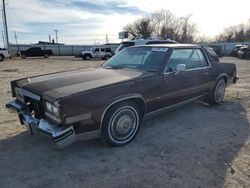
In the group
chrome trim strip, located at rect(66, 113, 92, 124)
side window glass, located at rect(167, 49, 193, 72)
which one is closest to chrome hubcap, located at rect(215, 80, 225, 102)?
side window glass, located at rect(167, 49, 193, 72)

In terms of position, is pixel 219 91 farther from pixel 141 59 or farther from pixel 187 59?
pixel 141 59

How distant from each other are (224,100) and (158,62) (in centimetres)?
299

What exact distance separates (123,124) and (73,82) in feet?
3.23

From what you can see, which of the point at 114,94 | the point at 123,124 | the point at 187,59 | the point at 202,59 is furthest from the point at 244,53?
the point at 114,94

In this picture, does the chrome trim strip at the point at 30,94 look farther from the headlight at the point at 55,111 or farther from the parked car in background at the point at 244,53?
the parked car in background at the point at 244,53

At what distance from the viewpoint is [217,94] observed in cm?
598

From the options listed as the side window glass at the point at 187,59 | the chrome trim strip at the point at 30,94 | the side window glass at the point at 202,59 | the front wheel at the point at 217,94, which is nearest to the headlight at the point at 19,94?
the chrome trim strip at the point at 30,94

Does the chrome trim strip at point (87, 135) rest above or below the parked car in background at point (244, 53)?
below

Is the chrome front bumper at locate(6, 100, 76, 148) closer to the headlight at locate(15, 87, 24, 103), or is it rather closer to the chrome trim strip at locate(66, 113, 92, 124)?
the chrome trim strip at locate(66, 113, 92, 124)

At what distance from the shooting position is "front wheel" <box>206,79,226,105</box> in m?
5.84

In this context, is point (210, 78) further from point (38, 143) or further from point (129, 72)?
point (38, 143)

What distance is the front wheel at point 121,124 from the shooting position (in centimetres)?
364

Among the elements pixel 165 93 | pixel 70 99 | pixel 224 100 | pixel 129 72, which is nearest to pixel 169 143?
pixel 165 93

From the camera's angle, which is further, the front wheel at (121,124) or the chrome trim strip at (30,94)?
the front wheel at (121,124)
